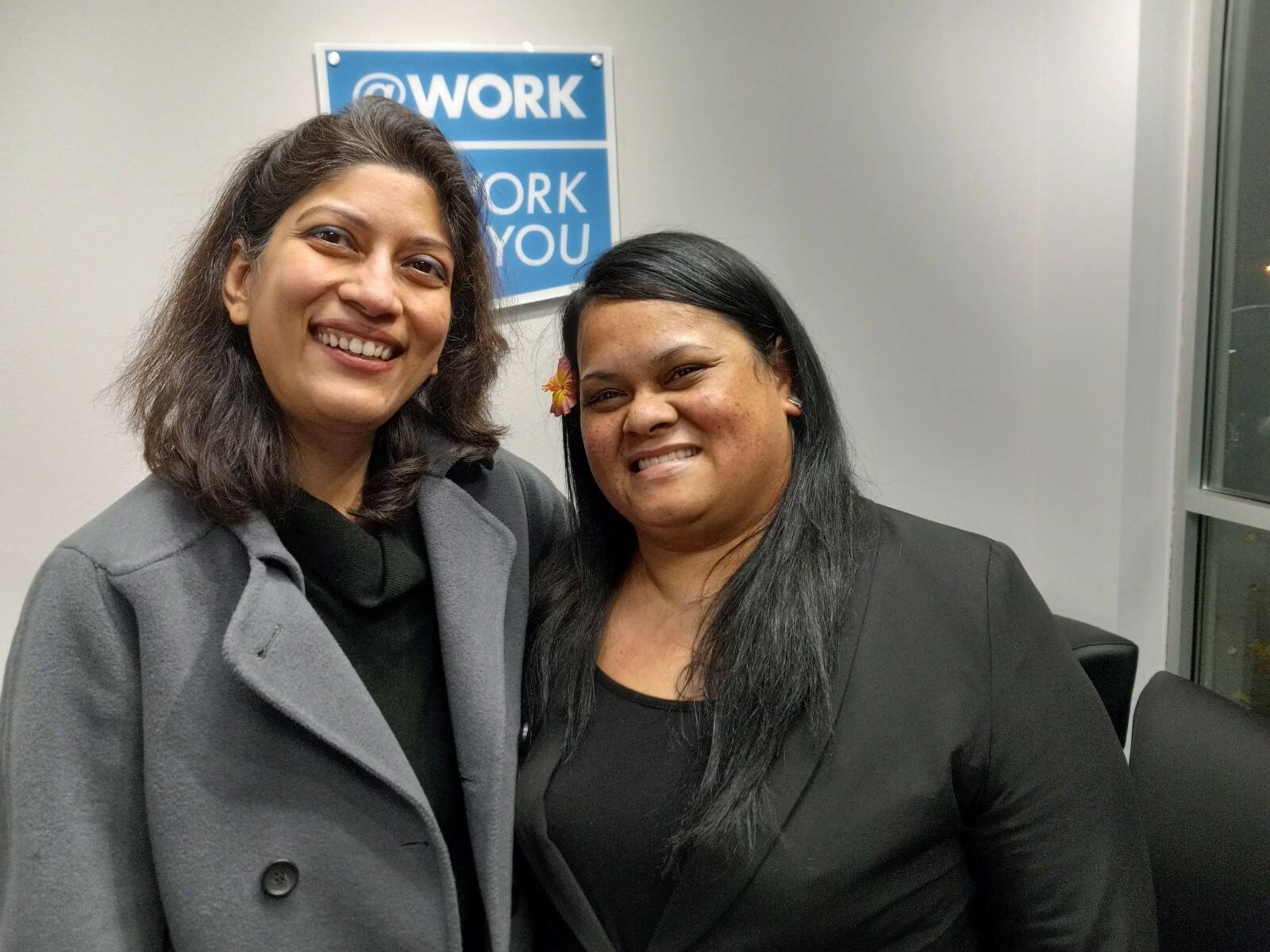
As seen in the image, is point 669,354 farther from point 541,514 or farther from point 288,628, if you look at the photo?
point 288,628

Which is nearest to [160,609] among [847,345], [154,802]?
[154,802]

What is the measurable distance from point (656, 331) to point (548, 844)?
Result: 67 centimetres

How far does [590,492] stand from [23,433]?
1.26 m

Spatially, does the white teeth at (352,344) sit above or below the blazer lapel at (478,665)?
above

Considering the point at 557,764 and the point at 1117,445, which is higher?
the point at 1117,445

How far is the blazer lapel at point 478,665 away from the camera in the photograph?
4.03 feet

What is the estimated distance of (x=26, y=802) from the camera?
39.3 inches

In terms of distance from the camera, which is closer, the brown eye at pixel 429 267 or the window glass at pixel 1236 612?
the brown eye at pixel 429 267

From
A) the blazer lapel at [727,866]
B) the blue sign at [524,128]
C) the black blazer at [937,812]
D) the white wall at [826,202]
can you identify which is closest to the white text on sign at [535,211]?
the blue sign at [524,128]

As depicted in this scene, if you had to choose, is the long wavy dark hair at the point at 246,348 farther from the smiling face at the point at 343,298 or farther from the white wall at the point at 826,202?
the white wall at the point at 826,202

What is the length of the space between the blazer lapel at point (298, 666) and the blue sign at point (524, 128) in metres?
1.12

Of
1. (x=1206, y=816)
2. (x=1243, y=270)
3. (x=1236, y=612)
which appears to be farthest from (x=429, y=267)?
(x=1236, y=612)

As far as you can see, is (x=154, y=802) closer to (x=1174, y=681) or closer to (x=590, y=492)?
(x=590, y=492)

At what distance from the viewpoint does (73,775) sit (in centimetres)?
102
